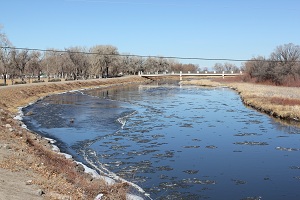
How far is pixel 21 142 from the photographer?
15578 mm

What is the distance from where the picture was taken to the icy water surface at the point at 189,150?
13152 millimetres

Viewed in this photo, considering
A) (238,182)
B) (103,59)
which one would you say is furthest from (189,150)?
(103,59)

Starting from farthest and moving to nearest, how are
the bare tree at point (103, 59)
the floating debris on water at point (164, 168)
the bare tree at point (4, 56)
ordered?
the bare tree at point (103, 59) → the bare tree at point (4, 56) → the floating debris on water at point (164, 168)

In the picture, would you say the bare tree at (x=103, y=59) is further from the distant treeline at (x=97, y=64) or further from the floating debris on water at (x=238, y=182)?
the floating debris on water at (x=238, y=182)

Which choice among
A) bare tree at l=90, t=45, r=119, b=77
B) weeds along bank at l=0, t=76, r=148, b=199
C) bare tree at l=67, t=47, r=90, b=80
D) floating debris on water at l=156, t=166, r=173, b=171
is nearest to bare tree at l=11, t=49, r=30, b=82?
bare tree at l=67, t=47, r=90, b=80

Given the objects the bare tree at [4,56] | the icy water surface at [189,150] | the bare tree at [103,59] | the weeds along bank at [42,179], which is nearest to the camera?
the weeds along bank at [42,179]

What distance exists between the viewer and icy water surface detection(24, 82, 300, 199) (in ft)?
43.1

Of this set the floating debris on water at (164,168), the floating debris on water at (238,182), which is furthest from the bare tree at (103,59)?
the floating debris on water at (238,182)

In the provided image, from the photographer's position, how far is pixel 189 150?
62.4ft

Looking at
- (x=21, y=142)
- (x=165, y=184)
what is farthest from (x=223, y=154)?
(x=21, y=142)

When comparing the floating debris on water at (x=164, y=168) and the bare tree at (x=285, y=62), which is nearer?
the floating debris on water at (x=164, y=168)

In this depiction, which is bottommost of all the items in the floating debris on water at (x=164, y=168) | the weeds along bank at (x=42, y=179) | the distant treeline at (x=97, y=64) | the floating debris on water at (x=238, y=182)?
the floating debris on water at (x=164, y=168)

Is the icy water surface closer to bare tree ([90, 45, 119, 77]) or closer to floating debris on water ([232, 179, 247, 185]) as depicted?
floating debris on water ([232, 179, 247, 185])

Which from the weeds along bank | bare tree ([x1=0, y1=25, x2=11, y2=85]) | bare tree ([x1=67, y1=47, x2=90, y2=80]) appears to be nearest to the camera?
the weeds along bank
